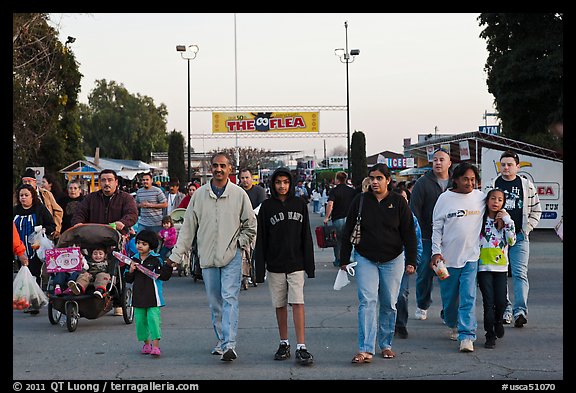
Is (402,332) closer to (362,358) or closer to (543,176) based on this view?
(362,358)

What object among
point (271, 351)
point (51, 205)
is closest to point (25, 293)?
point (271, 351)

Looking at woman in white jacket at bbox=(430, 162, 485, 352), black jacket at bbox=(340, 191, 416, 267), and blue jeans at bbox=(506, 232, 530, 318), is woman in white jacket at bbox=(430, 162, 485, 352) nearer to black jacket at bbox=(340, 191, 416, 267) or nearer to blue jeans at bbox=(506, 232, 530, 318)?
black jacket at bbox=(340, 191, 416, 267)

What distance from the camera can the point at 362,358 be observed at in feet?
24.7

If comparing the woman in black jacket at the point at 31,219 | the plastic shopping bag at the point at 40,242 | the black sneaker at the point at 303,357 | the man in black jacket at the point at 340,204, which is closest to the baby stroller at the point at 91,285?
the plastic shopping bag at the point at 40,242

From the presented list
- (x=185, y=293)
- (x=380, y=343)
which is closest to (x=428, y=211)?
(x=380, y=343)

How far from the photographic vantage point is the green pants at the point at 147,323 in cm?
809

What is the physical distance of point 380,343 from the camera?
7.96m

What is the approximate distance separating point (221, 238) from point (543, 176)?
692 inches

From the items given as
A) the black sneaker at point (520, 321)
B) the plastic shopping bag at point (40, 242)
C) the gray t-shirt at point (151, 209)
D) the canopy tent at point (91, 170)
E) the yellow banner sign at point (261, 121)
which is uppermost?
the yellow banner sign at point (261, 121)

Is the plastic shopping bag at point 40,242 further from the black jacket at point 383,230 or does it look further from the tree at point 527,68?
the tree at point 527,68

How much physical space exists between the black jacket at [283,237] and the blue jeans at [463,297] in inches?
63.5

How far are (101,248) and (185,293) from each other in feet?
9.87

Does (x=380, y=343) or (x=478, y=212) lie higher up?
(x=478, y=212)
